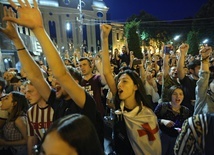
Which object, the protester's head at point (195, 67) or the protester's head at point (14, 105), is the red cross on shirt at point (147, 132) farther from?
the protester's head at point (195, 67)

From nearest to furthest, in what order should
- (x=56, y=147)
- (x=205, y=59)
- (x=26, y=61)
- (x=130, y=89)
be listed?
1. (x=56, y=147)
2. (x=26, y=61)
3. (x=130, y=89)
4. (x=205, y=59)

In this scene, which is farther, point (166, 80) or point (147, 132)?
point (166, 80)

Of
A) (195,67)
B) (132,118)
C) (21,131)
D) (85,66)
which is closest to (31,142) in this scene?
(21,131)

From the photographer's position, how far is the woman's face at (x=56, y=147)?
1.07 m

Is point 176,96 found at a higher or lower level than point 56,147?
lower

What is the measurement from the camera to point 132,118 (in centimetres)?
223

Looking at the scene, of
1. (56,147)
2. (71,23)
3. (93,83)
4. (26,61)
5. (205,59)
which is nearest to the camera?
(56,147)

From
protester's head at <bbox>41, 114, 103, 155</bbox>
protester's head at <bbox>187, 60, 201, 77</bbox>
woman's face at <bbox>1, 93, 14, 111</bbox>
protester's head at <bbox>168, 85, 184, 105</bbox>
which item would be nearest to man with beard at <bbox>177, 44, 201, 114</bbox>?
protester's head at <bbox>187, 60, 201, 77</bbox>

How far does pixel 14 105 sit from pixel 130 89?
1.72m

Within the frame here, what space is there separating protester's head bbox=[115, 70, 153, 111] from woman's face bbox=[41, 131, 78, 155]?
1.39 m

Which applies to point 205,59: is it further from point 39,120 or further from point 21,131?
point 21,131

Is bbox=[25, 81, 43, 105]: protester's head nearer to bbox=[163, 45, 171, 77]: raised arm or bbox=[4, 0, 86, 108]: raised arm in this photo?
bbox=[4, 0, 86, 108]: raised arm

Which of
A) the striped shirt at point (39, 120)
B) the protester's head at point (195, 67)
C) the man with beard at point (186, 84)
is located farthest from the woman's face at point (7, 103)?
the protester's head at point (195, 67)

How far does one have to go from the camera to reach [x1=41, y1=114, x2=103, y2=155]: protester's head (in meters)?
1.08
